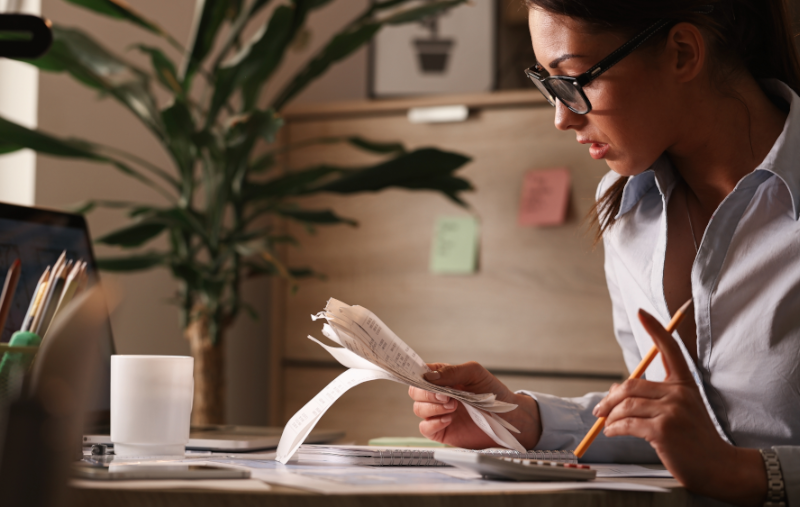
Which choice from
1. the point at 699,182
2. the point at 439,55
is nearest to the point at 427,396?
the point at 699,182

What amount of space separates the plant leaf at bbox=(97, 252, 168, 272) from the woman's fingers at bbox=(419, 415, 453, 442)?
2.91 feet

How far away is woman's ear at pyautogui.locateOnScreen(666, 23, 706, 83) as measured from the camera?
2.75ft

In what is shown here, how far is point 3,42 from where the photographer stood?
1.65 ft

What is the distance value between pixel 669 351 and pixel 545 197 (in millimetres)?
1208

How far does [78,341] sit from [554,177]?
1.49 m

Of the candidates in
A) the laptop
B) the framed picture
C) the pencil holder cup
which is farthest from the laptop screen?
the framed picture

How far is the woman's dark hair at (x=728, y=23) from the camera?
83cm

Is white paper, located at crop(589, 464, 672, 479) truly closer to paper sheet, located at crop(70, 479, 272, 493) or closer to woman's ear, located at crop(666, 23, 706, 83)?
paper sheet, located at crop(70, 479, 272, 493)

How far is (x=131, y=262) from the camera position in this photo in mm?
1530

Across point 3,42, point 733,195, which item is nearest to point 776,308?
point 733,195

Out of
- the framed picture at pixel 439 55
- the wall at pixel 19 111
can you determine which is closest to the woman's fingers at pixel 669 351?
the wall at pixel 19 111

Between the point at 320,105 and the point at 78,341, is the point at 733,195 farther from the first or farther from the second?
the point at 320,105

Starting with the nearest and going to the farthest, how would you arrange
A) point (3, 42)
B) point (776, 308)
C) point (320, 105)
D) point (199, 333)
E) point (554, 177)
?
point (3, 42), point (776, 308), point (199, 333), point (554, 177), point (320, 105)

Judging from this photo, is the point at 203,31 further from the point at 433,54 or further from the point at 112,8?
the point at 433,54
